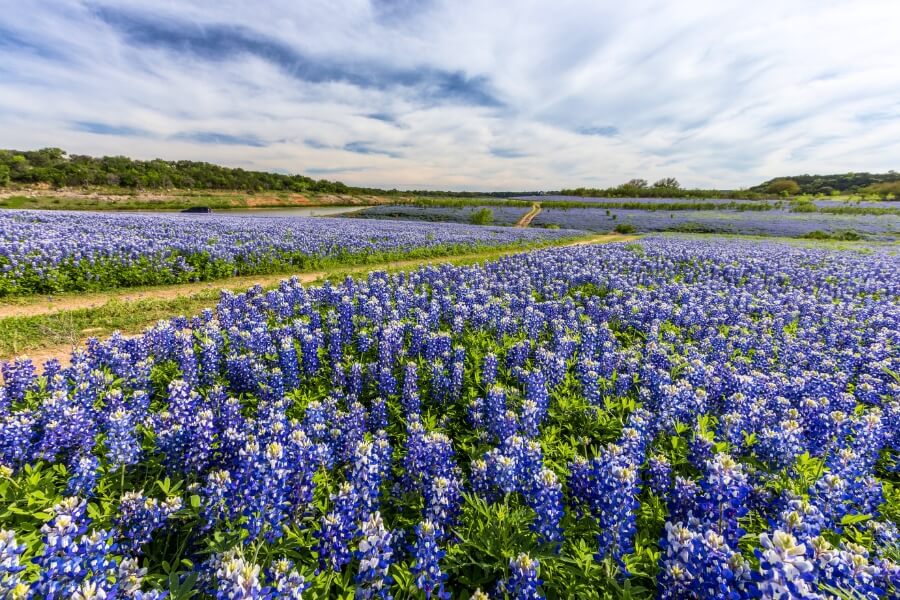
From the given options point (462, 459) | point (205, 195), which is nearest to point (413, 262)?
point (462, 459)

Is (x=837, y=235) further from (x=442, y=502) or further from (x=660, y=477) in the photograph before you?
(x=442, y=502)

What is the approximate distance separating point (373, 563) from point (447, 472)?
1301 mm

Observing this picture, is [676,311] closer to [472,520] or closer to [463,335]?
[463,335]

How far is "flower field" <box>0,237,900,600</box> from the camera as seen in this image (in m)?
2.38

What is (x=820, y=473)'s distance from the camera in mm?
3932

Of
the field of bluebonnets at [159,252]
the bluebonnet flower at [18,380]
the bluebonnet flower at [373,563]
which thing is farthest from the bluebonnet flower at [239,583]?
the field of bluebonnets at [159,252]

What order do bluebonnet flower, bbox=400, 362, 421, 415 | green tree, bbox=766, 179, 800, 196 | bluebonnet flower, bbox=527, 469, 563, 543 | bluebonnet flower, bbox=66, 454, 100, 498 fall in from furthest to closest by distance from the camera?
green tree, bbox=766, 179, 800, 196
bluebonnet flower, bbox=400, 362, 421, 415
bluebonnet flower, bbox=66, 454, 100, 498
bluebonnet flower, bbox=527, 469, 563, 543

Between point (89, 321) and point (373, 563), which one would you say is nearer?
point (373, 563)

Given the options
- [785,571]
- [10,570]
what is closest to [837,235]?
[785,571]

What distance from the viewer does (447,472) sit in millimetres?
3590

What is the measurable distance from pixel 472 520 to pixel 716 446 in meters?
2.80

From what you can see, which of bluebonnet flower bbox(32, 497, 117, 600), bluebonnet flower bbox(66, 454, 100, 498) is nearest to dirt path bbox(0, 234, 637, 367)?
bluebonnet flower bbox(66, 454, 100, 498)

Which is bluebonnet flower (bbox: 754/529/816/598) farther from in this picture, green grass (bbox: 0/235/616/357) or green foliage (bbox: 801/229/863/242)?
green foliage (bbox: 801/229/863/242)

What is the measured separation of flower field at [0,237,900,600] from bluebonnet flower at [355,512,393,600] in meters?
0.02
